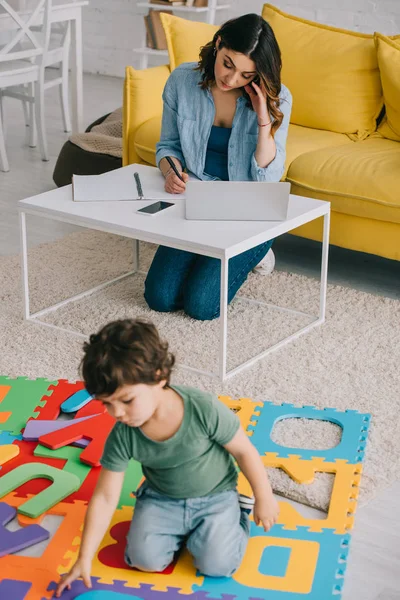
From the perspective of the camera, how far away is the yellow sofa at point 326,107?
284 centimetres

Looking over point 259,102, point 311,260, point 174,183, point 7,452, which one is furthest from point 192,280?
point 7,452

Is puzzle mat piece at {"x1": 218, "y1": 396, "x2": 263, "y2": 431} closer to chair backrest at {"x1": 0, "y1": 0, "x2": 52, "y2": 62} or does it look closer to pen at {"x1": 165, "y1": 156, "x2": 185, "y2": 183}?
pen at {"x1": 165, "y1": 156, "x2": 185, "y2": 183}

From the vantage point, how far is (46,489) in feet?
5.94

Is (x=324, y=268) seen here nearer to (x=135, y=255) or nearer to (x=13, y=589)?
(x=135, y=255)

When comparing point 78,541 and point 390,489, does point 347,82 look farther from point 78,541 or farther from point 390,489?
point 78,541

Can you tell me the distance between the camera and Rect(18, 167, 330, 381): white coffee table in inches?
86.4

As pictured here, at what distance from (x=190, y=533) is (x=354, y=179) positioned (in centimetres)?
151

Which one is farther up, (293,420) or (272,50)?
(272,50)

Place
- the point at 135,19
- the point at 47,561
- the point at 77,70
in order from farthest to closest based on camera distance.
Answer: the point at 135,19 < the point at 77,70 < the point at 47,561

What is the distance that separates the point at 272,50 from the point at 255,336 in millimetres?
800

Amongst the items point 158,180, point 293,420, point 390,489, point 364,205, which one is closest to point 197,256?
point 158,180

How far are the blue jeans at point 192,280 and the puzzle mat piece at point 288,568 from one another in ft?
3.30

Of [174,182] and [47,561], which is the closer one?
[47,561]

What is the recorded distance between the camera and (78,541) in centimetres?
167
